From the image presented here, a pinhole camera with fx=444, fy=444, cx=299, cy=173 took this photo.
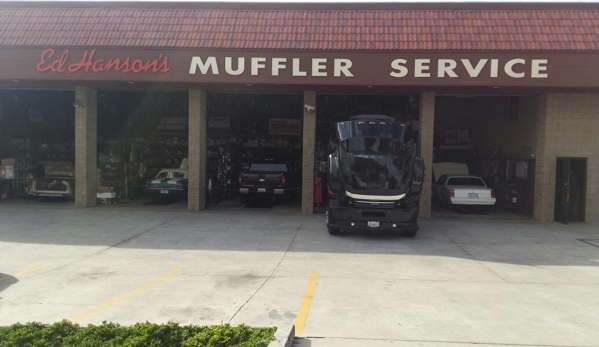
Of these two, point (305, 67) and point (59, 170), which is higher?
point (305, 67)

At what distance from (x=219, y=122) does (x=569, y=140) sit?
1715cm

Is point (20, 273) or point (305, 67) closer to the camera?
point (20, 273)

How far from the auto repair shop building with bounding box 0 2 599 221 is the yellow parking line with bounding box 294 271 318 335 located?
335 inches

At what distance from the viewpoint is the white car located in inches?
669

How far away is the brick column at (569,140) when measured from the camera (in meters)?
15.3

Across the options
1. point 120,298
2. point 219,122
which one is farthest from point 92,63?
point 219,122

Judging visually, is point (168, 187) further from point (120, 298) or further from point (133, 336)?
point (133, 336)

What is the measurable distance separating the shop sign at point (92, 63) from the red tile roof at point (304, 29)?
1.27 ft

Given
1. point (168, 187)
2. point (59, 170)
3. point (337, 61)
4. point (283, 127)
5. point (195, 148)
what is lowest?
point (168, 187)

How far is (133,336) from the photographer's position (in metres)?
4.90

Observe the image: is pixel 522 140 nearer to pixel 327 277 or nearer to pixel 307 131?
pixel 307 131

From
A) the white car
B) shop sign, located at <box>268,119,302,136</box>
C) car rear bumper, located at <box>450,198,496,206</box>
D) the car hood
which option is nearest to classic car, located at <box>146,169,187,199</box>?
the car hood

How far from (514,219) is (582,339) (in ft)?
37.3

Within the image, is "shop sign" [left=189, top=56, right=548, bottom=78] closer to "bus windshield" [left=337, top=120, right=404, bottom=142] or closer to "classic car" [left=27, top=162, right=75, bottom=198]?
"bus windshield" [left=337, top=120, right=404, bottom=142]
